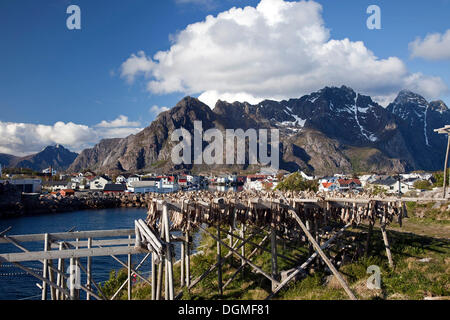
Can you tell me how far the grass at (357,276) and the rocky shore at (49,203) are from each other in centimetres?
5035

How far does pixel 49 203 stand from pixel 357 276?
70.8 meters

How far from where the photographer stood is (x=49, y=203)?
227 feet

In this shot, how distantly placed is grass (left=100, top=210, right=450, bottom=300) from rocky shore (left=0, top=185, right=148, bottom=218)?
165ft

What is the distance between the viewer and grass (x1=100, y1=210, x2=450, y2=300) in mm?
10638

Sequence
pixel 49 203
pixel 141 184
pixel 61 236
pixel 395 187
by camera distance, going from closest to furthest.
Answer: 1. pixel 61 236
2. pixel 49 203
3. pixel 395 187
4. pixel 141 184

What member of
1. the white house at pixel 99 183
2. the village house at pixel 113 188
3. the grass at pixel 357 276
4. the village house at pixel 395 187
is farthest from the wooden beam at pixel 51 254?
the white house at pixel 99 183

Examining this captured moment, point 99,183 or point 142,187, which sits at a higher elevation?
point 99,183

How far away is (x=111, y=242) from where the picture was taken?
1218cm

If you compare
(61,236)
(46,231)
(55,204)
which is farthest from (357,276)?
(55,204)

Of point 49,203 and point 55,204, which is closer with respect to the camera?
point 49,203

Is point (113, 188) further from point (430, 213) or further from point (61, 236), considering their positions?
point (61, 236)

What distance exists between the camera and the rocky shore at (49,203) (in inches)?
2470
